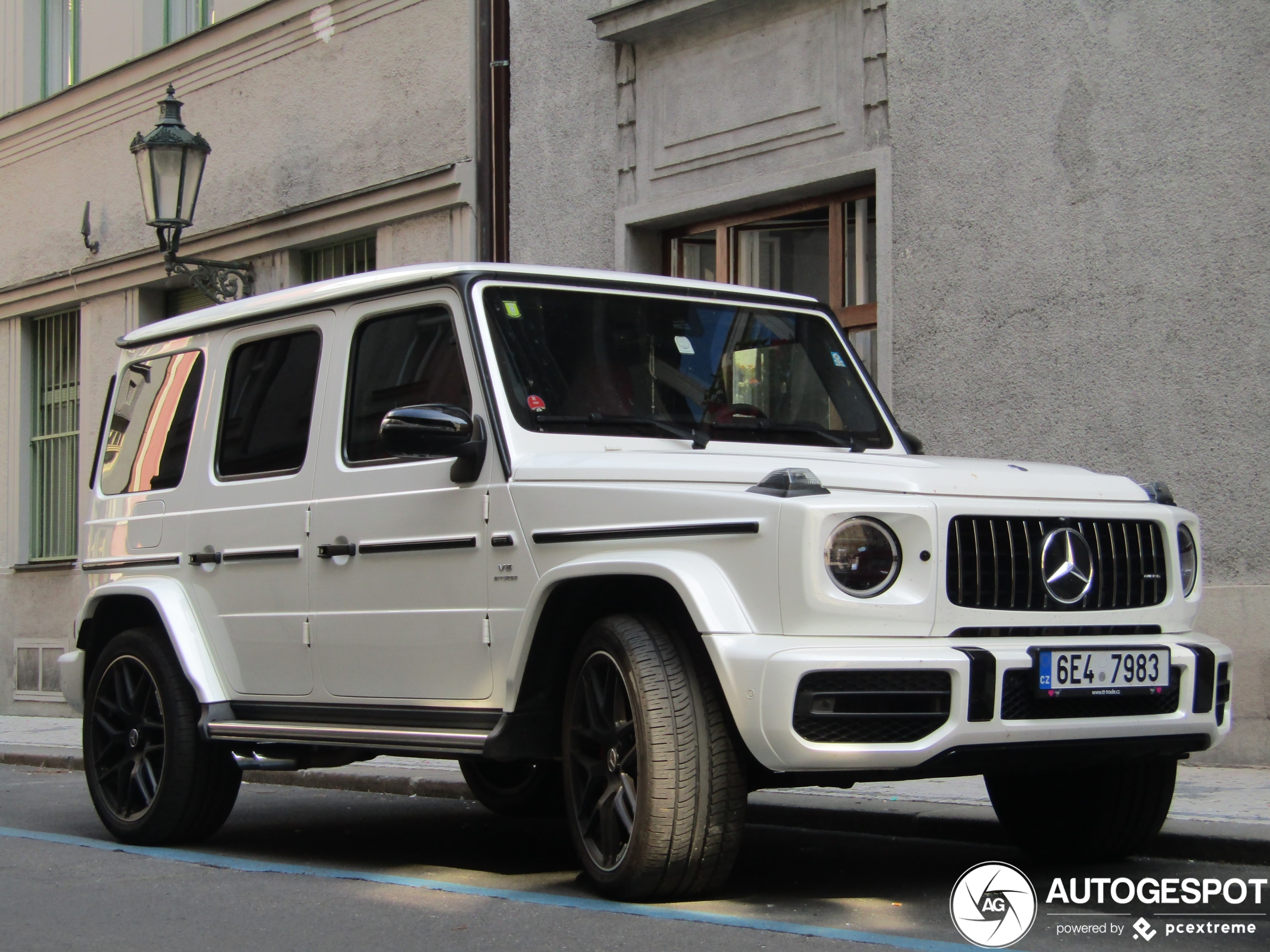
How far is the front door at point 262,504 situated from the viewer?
6590 mm

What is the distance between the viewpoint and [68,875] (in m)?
6.40

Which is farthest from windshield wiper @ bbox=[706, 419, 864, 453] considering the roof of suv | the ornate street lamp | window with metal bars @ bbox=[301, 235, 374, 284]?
window with metal bars @ bbox=[301, 235, 374, 284]

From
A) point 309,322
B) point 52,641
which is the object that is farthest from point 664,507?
point 52,641

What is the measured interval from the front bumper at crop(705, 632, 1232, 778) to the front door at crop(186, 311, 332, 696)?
2228mm

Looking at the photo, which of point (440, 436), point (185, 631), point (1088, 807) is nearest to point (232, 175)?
point (185, 631)

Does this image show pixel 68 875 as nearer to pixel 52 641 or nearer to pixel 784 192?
pixel 784 192

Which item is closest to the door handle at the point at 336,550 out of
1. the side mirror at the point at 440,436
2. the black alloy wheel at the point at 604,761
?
the side mirror at the point at 440,436

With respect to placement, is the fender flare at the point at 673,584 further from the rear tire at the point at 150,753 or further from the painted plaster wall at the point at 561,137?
the painted plaster wall at the point at 561,137

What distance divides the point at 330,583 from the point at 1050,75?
5764 mm

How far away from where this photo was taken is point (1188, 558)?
5641mm

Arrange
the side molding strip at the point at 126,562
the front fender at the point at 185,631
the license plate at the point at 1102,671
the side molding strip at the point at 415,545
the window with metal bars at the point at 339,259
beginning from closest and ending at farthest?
the license plate at the point at 1102,671
the side molding strip at the point at 415,545
the front fender at the point at 185,631
the side molding strip at the point at 126,562
the window with metal bars at the point at 339,259

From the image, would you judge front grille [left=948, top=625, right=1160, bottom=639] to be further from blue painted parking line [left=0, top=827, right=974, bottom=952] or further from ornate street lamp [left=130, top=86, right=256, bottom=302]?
ornate street lamp [left=130, top=86, right=256, bottom=302]

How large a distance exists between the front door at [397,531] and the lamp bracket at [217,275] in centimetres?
654

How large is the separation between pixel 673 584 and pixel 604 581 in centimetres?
39
